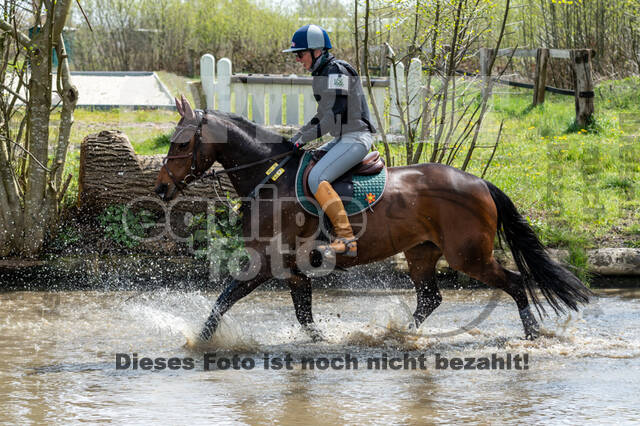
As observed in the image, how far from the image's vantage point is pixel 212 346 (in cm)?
641

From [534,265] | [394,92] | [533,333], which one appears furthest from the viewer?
[394,92]

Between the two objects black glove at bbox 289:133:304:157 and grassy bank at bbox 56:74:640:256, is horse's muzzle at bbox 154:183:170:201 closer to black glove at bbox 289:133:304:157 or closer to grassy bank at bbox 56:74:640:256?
black glove at bbox 289:133:304:157

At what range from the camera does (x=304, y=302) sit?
22.2 ft

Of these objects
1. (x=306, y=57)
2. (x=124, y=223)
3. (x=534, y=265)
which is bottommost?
(x=534, y=265)

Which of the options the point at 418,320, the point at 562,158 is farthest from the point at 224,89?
the point at 418,320

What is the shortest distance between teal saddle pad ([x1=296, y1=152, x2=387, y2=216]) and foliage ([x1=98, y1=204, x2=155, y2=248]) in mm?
3454

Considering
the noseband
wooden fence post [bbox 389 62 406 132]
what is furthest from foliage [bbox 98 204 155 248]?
wooden fence post [bbox 389 62 406 132]

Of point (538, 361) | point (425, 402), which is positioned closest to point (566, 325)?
point (538, 361)

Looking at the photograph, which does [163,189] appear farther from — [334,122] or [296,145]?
[334,122]

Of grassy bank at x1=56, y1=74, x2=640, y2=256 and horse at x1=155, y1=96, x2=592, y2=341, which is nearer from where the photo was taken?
horse at x1=155, y1=96, x2=592, y2=341

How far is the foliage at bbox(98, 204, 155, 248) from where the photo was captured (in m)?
9.25

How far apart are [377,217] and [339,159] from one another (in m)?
0.59

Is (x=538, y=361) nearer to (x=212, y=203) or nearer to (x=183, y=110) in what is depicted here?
(x=183, y=110)

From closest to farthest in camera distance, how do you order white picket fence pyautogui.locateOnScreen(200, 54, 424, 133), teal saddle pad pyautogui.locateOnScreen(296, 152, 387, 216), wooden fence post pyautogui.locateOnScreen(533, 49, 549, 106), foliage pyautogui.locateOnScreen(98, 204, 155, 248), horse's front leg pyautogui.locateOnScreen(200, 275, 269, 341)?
horse's front leg pyautogui.locateOnScreen(200, 275, 269, 341)
teal saddle pad pyautogui.locateOnScreen(296, 152, 387, 216)
foliage pyautogui.locateOnScreen(98, 204, 155, 248)
white picket fence pyautogui.locateOnScreen(200, 54, 424, 133)
wooden fence post pyautogui.locateOnScreen(533, 49, 549, 106)
